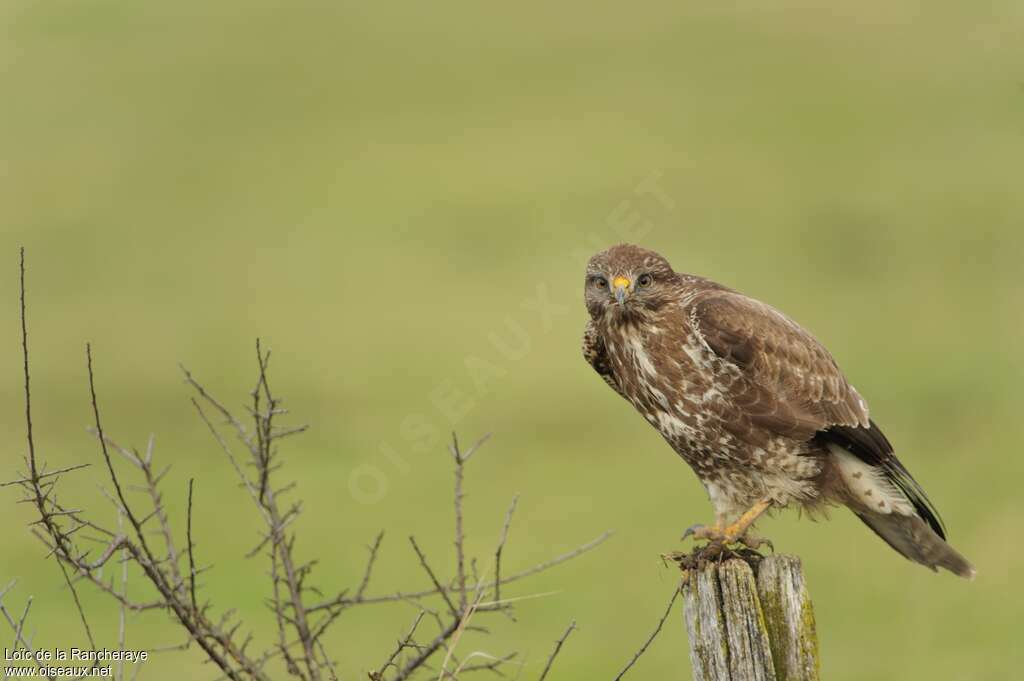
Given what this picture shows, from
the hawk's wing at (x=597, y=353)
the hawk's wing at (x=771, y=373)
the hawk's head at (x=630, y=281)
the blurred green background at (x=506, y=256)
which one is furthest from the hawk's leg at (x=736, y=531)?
the blurred green background at (x=506, y=256)

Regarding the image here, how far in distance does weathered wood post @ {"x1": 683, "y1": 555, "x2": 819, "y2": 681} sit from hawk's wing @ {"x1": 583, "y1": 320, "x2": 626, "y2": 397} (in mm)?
2150

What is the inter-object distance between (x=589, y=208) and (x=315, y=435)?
28.3 feet

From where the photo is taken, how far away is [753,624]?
4.72 metres

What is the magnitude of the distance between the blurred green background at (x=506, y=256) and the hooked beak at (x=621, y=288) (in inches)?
235

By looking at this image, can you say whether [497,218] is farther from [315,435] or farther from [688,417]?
[688,417]

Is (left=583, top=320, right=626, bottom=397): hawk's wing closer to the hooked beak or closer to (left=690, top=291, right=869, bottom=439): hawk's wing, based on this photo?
the hooked beak

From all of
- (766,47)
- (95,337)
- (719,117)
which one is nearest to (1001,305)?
(719,117)

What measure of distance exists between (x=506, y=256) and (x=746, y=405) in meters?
16.0

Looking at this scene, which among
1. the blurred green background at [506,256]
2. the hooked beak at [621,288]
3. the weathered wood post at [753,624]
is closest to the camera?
the weathered wood post at [753,624]

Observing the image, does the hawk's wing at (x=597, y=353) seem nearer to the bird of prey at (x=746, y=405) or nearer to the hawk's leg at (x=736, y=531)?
the bird of prey at (x=746, y=405)

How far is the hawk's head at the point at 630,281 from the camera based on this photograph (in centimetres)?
659

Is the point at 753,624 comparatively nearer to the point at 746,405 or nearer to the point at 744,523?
the point at 744,523

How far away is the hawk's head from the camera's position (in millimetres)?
6586

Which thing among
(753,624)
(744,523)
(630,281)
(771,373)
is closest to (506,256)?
(630,281)
